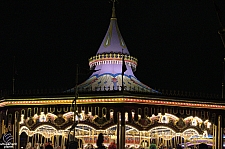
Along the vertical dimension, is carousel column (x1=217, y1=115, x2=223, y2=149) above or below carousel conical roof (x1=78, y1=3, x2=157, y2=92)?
below

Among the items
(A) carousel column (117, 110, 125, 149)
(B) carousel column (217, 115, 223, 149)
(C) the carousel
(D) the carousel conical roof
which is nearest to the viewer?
(A) carousel column (117, 110, 125, 149)

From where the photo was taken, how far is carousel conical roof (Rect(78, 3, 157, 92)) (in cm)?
3394

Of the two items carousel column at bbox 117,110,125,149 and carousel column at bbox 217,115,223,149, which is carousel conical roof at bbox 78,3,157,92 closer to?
carousel column at bbox 117,110,125,149

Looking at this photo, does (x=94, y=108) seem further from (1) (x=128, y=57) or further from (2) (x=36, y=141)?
(2) (x=36, y=141)

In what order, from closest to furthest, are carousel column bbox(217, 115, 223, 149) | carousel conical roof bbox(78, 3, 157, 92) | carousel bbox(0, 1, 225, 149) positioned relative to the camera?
1. carousel bbox(0, 1, 225, 149)
2. carousel column bbox(217, 115, 223, 149)
3. carousel conical roof bbox(78, 3, 157, 92)

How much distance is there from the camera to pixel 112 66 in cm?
3541

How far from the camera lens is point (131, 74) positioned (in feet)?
118

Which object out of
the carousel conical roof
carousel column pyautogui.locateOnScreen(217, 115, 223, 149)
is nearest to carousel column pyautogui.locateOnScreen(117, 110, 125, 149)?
the carousel conical roof

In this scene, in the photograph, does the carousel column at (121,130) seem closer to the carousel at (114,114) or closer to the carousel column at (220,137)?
the carousel at (114,114)

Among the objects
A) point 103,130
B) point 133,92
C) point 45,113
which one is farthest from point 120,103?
point 45,113

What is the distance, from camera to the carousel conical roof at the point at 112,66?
33938mm

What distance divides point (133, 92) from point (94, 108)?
245 cm

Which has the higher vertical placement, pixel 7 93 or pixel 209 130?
pixel 7 93

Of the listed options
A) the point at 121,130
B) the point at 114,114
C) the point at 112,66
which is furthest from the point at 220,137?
the point at 112,66
